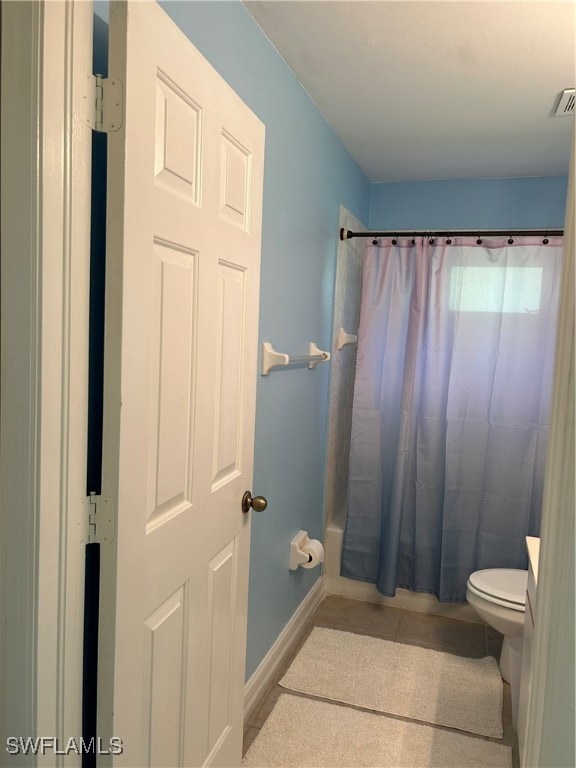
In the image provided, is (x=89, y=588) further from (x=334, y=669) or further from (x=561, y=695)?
(x=334, y=669)

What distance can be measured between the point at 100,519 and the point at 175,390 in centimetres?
31

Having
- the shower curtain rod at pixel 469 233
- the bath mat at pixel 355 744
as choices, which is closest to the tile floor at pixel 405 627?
the bath mat at pixel 355 744

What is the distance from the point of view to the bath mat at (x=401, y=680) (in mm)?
2252

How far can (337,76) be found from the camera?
7.01 ft

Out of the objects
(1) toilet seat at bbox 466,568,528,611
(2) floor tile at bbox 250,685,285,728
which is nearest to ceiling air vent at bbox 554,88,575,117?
(1) toilet seat at bbox 466,568,528,611

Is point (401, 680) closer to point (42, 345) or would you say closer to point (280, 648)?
point (280, 648)

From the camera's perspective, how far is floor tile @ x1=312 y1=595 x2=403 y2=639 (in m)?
2.88

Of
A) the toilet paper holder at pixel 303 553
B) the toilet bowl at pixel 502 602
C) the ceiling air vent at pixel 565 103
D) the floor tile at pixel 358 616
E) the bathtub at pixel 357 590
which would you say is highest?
the ceiling air vent at pixel 565 103

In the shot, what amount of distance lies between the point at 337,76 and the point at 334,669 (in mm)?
2330

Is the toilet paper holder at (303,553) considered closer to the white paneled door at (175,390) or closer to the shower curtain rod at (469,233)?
the white paneled door at (175,390)

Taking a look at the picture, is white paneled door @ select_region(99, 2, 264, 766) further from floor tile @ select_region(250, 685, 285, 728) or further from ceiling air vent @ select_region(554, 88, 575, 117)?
ceiling air vent @ select_region(554, 88, 575, 117)
